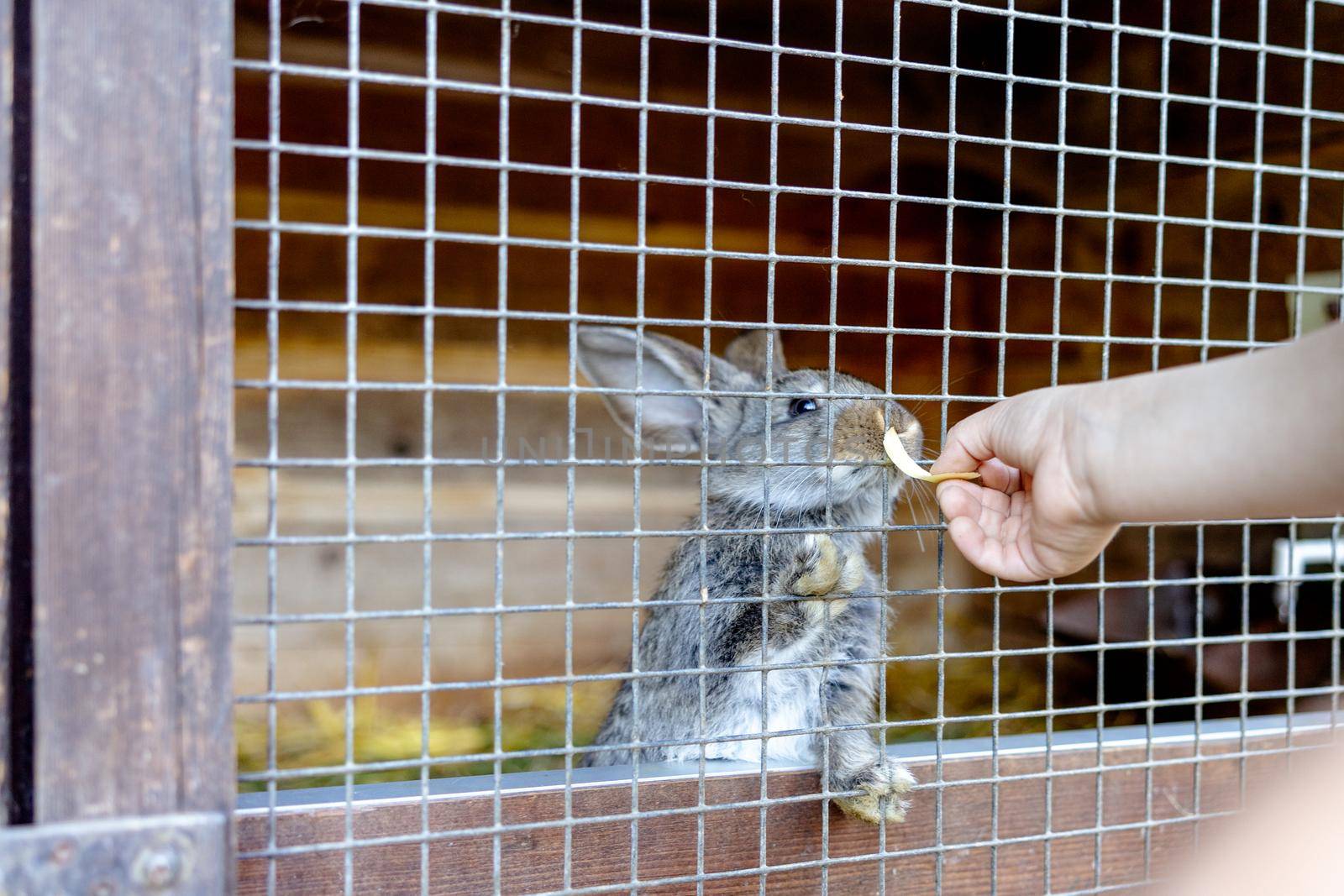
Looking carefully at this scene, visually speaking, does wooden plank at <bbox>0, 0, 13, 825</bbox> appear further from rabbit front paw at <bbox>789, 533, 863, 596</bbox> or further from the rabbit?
rabbit front paw at <bbox>789, 533, 863, 596</bbox>

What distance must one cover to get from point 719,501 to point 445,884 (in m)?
1.28

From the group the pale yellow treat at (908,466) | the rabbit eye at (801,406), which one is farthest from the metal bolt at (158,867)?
the rabbit eye at (801,406)

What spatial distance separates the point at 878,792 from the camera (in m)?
1.72

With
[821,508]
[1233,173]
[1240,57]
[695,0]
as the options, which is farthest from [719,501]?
[1233,173]

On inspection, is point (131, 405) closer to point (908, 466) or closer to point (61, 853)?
point (61, 853)

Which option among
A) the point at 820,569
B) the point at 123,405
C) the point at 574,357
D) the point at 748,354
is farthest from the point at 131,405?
the point at 748,354

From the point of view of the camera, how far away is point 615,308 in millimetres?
4645

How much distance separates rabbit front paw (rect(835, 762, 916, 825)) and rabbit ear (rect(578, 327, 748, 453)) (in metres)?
0.68

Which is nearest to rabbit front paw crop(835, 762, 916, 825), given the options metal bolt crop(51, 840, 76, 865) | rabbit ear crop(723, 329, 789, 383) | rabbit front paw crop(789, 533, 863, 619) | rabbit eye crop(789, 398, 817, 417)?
rabbit front paw crop(789, 533, 863, 619)

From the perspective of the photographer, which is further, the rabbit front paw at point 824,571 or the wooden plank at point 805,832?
the rabbit front paw at point 824,571

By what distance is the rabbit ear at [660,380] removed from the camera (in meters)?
2.21

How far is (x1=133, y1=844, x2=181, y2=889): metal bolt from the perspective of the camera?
1097 mm

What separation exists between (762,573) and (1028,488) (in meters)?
0.55

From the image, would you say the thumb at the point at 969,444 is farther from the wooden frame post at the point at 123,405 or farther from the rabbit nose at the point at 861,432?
the wooden frame post at the point at 123,405
